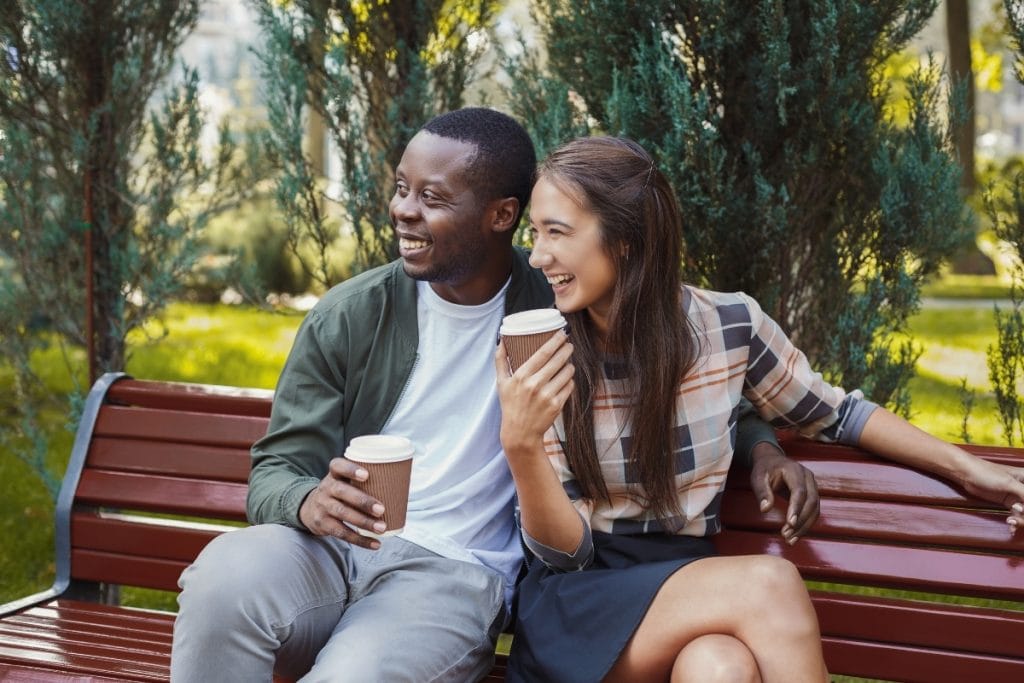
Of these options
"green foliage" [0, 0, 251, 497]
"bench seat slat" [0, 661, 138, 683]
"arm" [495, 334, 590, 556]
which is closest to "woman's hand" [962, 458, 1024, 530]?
"arm" [495, 334, 590, 556]

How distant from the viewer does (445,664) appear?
2.44 m

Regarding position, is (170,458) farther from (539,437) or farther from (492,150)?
(539,437)

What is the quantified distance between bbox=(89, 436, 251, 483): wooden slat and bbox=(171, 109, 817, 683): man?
63 cm

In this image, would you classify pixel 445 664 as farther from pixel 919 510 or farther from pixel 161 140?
pixel 161 140

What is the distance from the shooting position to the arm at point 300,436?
8.30ft

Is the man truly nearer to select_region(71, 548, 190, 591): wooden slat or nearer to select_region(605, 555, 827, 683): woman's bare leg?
select_region(605, 555, 827, 683): woman's bare leg

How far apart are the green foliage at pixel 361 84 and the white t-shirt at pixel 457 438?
4.39 feet

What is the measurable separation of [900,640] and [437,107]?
254 centimetres

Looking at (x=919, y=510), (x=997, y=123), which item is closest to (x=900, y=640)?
(x=919, y=510)

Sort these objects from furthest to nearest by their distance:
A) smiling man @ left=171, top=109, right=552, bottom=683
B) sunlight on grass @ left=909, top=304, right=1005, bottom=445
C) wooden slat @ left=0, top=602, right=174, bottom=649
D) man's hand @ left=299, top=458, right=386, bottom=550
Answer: sunlight on grass @ left=909, top=304, right=1005, bottom=445
wooden slat @ left=0, top=602, right=174, bottom=649
smiling man @ left=171, top=109, right=552, bottom=683
man's hand @ left=299, top=458, right=386, bottom=550

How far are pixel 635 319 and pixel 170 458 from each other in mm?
1596

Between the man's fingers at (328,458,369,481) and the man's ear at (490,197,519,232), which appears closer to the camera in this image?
the man's fingers at (328,458,369,481)

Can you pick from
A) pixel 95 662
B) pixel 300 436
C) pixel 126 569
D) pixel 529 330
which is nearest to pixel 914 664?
pixel 529 330

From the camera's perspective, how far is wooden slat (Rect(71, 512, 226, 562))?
130 inches
